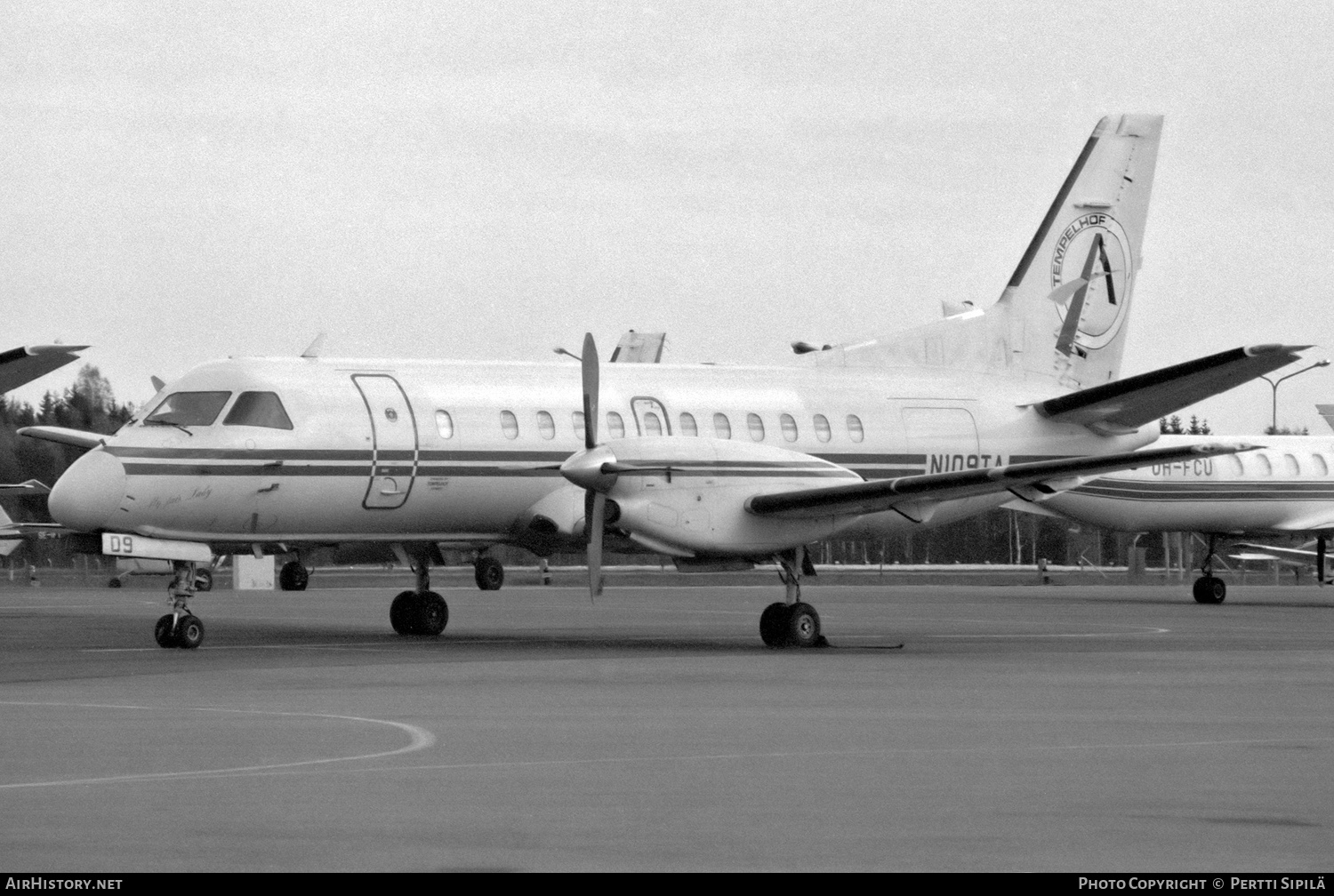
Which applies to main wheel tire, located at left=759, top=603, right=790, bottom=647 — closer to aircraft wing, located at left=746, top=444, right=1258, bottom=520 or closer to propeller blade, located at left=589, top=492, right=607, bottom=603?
aircraft wing, located at left=746, top=444, right=1258, bottom=520

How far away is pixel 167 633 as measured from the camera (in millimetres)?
22547

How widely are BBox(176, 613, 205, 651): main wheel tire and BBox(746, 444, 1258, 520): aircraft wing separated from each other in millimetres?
6598

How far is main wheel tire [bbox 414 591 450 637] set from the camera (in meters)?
26.2

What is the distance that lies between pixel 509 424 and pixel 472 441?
61 centimetres

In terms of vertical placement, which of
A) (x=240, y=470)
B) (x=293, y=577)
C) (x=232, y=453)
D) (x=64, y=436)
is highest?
(x=64, y=436)

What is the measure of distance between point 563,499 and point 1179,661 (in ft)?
26.3

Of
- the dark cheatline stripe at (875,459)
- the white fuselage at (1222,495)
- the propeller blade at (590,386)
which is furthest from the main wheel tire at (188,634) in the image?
the white fuselage at (1222,495)

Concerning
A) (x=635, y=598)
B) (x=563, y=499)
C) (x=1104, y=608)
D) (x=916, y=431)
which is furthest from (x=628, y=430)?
(x=635, y=598)

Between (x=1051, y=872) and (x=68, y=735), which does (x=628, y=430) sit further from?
(x=1051, y=872)

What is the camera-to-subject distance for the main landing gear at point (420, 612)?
26234 millimetres

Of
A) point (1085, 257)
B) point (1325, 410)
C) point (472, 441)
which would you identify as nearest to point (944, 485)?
point (472, 441)

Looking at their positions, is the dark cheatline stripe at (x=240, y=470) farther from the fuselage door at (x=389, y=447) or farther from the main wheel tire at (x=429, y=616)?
the main wheel tire at (x=429, y=616)

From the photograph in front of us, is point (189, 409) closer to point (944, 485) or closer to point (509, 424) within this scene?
point (509, 424)

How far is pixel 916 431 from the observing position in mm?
27297
